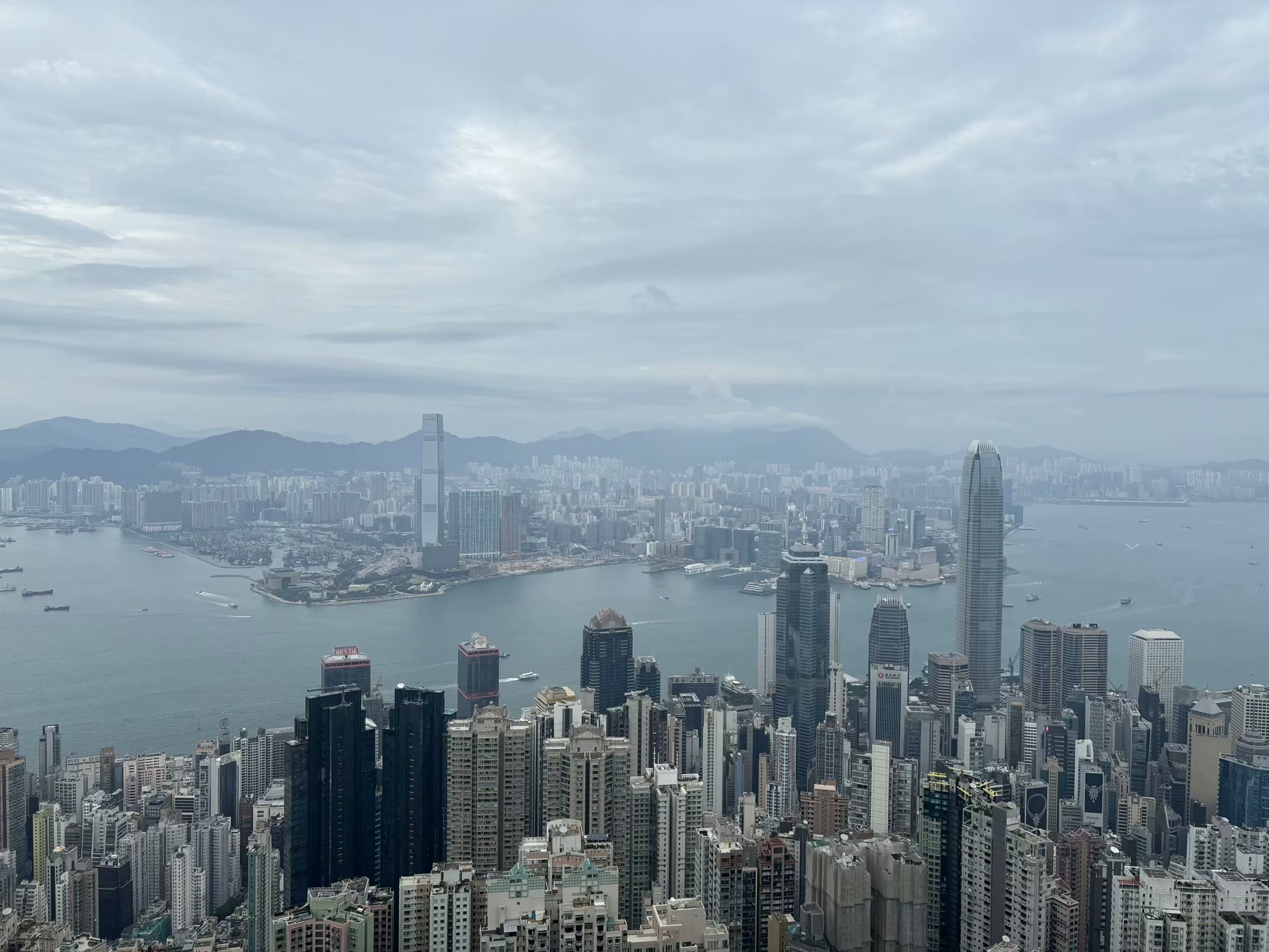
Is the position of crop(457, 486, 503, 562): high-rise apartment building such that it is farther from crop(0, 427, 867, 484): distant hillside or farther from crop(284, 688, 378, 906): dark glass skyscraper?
crop(284, 688, 378, 906): dark glass skyscraper

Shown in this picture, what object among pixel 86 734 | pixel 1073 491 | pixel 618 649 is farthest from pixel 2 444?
pixel 1073 491

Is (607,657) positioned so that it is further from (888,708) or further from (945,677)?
(945,677)

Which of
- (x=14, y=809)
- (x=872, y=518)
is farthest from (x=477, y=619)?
(x=14, y=809)

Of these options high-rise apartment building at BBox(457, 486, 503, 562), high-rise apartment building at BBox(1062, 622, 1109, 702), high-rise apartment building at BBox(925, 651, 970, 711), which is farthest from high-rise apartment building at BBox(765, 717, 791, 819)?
high-rise apartment building at BBox(457, 486, 503, 562)

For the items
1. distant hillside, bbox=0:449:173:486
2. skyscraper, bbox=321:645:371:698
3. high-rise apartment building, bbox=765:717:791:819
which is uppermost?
distant hillside, bbox=0:449:173:486

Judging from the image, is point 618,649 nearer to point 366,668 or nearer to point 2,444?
point 366,668

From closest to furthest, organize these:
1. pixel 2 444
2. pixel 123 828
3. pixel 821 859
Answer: pixel 821 859 < pixel 123 828 < pixel 2 444
